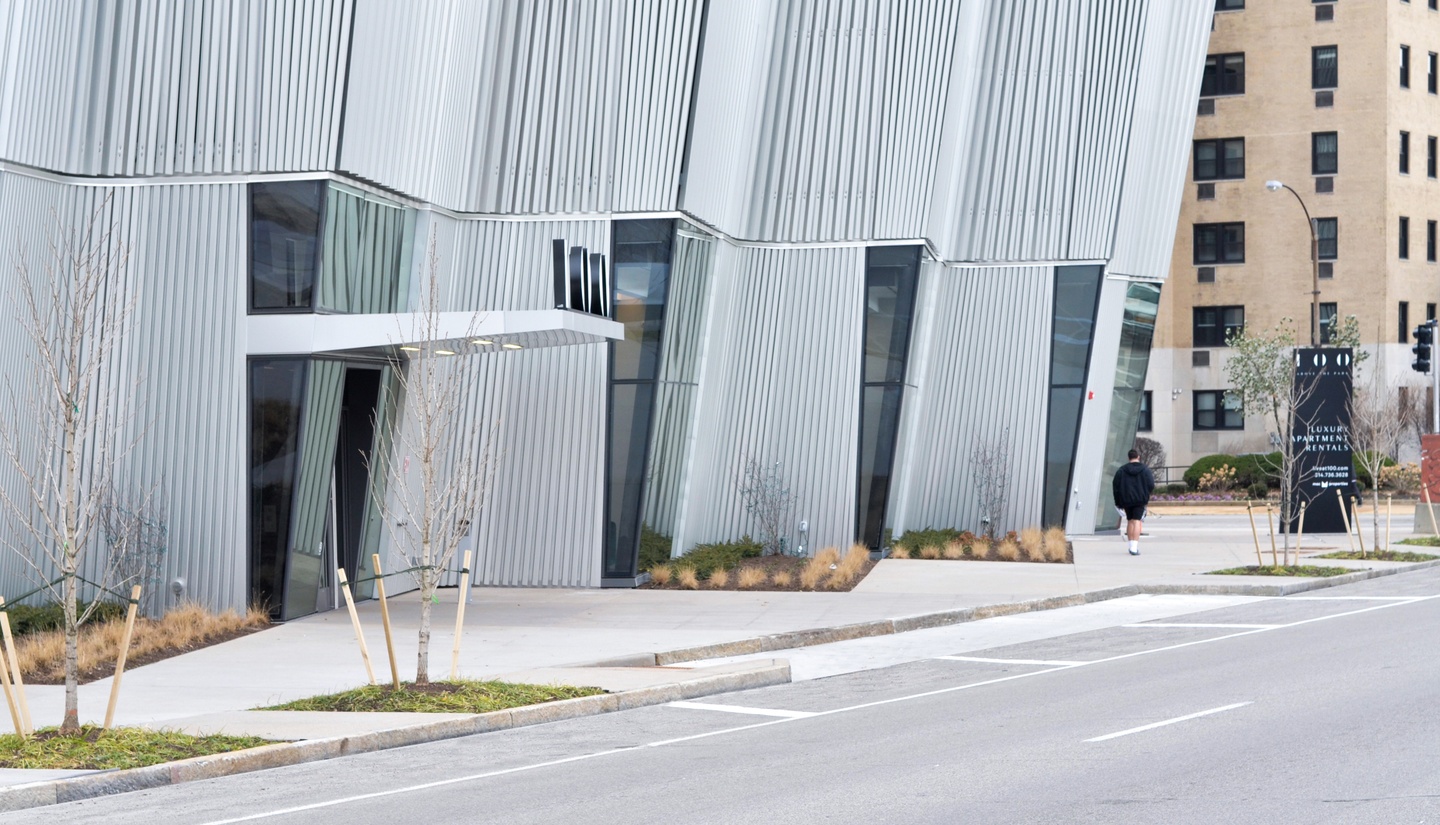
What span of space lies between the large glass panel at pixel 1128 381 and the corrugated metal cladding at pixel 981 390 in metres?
4.38

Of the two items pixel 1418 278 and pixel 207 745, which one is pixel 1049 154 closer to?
pixel 207 745

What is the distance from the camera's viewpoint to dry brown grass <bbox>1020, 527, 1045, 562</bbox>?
28.6m

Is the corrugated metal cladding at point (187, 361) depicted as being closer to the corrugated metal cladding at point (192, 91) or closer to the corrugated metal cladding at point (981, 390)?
the corrugated metal cladding at point (192, 91)

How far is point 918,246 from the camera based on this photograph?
28219 mm

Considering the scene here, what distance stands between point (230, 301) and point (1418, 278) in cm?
5445

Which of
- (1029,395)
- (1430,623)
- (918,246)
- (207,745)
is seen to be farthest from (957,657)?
(1029,395)

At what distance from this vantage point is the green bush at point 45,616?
59.8ft

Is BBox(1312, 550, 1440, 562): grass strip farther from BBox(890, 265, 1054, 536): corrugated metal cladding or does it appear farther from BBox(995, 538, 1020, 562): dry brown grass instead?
BBox(890, 265, 1054, 536): corrugated metal cladding

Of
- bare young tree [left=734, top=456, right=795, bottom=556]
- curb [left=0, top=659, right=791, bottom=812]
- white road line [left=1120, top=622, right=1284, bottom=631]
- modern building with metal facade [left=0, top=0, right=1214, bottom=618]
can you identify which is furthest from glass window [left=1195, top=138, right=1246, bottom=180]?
curb [left=0, top=659, right=791, bottom=812]

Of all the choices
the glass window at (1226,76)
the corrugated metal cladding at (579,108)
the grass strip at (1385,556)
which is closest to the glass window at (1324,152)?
the glass window at (1226,76)

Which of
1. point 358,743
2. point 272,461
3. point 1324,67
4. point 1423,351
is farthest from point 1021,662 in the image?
point 1324,67

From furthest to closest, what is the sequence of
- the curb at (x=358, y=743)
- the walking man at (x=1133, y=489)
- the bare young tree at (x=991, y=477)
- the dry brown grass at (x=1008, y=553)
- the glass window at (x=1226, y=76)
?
the glass window at (x=1226, y=76) → the bare young tree at (x=991, y=477) → the walking man at (x=1133, y=489) → the dry brown grass at (x=1008, y=553) → the curb at (x=358, y=743)

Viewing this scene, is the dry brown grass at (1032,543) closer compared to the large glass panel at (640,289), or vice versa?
the large glass panel at (640,289)

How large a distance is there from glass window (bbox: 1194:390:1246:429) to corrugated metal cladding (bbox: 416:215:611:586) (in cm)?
4675
